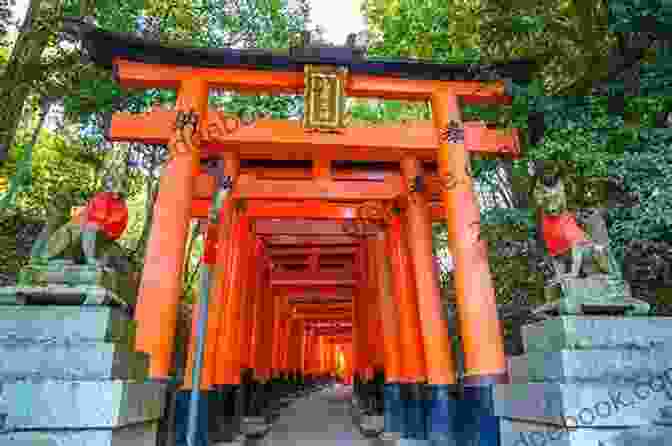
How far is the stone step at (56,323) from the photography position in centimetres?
376

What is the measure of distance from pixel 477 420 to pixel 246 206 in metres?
6.65

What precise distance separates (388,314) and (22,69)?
862cm

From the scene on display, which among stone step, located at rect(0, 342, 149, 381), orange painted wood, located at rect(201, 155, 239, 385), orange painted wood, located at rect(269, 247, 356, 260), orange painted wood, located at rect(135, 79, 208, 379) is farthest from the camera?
orange painted wood, located at rect(269, 247, 356, 260)

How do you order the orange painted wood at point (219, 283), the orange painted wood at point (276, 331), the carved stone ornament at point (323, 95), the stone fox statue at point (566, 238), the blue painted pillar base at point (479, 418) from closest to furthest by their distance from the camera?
the stone fox statue at point (566, 238), the blue painted pillar base at point (479, 418), the carved stone ornament at point (323, 95), the orange painted wood at point (219, 283), the orange painted wood at point (276, 331)

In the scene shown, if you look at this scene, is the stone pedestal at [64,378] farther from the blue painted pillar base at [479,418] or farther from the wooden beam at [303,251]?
the wooden beam at [303,251]

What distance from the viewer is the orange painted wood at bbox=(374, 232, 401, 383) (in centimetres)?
1100

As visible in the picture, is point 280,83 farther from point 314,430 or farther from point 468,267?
point 314,430

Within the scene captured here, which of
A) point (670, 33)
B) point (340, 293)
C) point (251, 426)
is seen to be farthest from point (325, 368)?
point (670, 33)

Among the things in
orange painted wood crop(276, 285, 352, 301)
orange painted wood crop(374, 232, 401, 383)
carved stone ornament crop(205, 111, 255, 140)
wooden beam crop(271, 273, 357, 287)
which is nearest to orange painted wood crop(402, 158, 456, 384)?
orange painted wood crop(374, 232, 401, 383)

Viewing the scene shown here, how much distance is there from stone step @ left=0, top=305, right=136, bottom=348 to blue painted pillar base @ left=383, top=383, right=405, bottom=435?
24.4ft

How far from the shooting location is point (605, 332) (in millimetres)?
4184

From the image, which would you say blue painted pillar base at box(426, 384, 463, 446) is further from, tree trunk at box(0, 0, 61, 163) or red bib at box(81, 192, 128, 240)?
tree trunk at box(0, 0, 61, 163)

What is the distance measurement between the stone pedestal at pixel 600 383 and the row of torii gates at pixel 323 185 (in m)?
2.04

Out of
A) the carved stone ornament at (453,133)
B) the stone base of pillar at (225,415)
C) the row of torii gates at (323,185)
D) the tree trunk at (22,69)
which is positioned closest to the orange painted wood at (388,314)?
the row of torii gates at (323,185)
